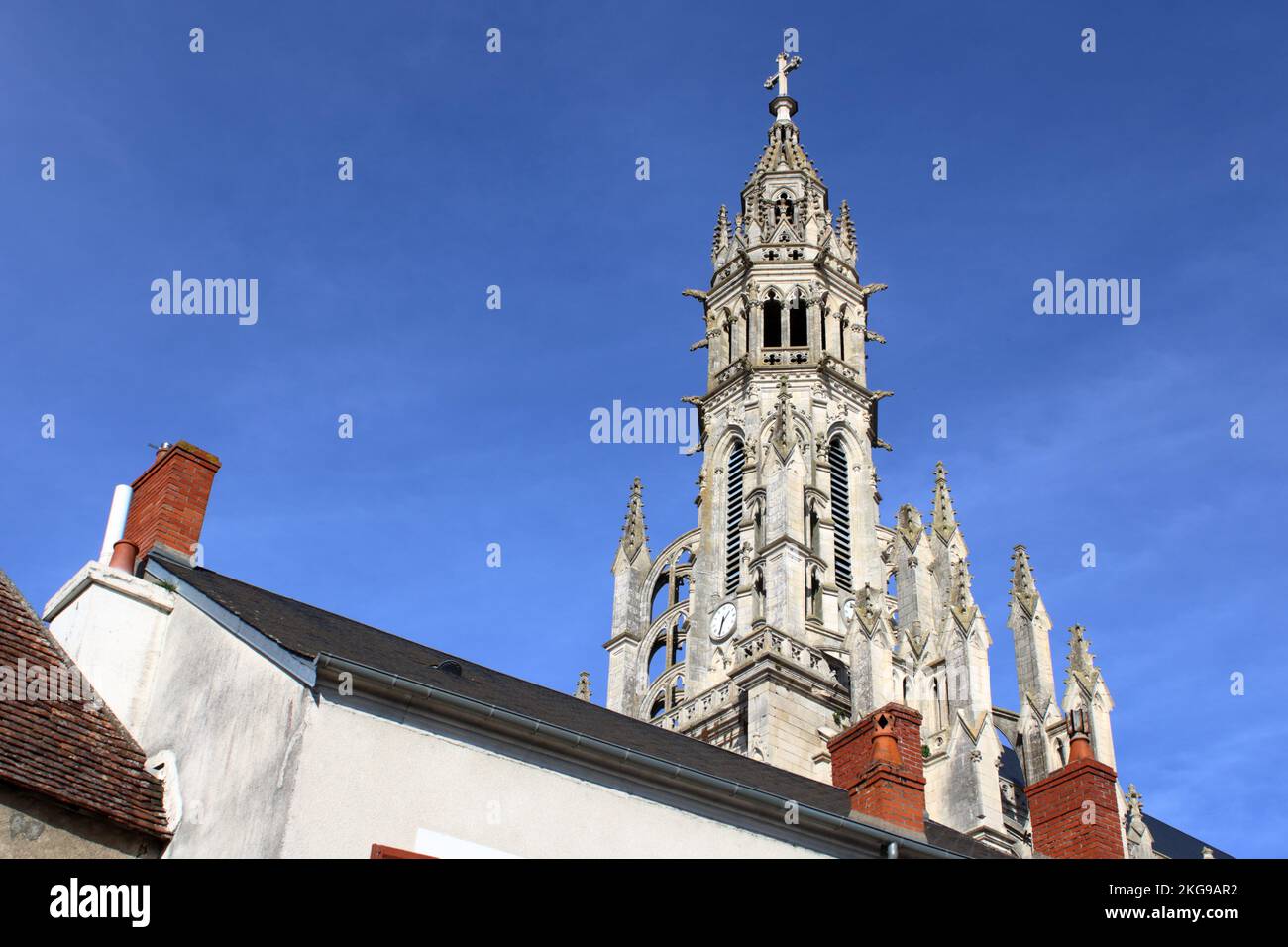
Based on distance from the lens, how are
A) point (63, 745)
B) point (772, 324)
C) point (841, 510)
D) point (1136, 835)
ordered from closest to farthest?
point (63, 745)
point (1136, 835)
point (841, 510)
point (772, 324)

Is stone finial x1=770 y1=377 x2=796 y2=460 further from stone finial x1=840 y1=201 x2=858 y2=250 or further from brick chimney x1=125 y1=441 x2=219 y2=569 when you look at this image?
brick chimney x1=125 y1=441 x2=219 y2=569

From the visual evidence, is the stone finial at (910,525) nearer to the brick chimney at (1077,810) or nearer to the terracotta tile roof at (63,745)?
the brick chimney at (1077,810)

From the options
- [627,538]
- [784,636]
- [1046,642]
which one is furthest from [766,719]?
[627,538]

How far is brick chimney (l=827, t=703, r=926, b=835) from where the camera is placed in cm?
1568

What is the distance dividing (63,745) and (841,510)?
34.9 meters

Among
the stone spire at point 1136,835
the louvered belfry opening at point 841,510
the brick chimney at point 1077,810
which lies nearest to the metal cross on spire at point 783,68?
the louvered belfry opening at point 841,510

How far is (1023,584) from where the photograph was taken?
4034 centimetres

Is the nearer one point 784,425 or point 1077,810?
point 1077,810

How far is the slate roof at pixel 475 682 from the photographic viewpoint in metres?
12.9

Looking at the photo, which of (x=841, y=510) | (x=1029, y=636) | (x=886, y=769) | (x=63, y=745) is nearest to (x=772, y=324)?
(x=841, y=510)

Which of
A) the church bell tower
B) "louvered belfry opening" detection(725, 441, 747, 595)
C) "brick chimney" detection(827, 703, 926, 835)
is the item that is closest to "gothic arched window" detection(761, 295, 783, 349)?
the church bell tower

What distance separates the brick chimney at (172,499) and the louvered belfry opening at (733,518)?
27399mm

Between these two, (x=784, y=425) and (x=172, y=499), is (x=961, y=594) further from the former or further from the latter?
(x=172, y=499)
